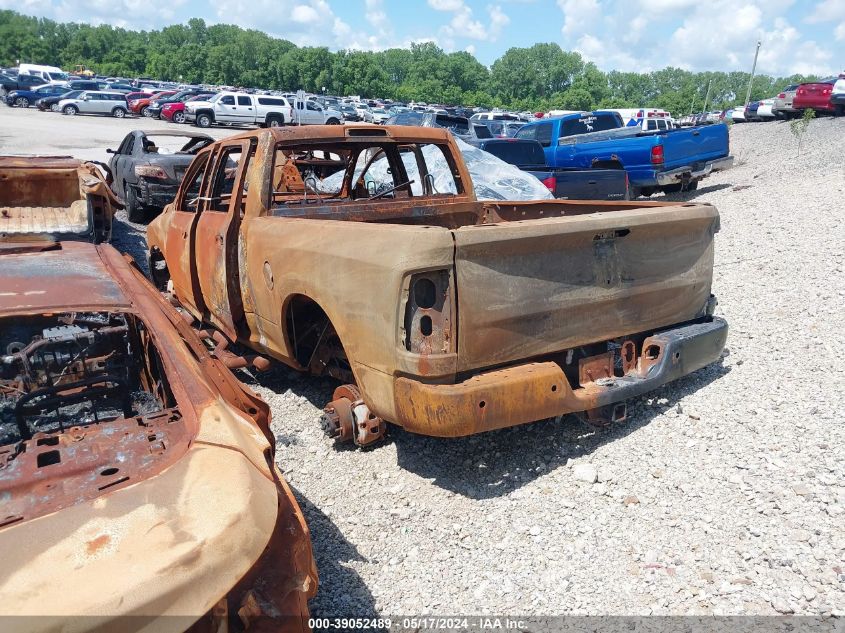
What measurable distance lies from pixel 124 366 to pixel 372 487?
1.45 meters

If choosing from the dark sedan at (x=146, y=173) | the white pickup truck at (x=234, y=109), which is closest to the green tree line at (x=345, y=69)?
the white pickup truck at (x=234, y=109)

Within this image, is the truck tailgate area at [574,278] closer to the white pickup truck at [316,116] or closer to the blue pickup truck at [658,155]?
the blue pickup truck at [658,155]

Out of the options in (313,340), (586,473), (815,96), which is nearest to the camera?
(586,473)

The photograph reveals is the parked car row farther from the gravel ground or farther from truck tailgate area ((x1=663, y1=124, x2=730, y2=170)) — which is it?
the gravel ground

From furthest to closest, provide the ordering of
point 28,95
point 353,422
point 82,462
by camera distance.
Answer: point 28,95 < point 353,422 < point 82,462

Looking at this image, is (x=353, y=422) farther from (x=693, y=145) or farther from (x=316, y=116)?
(x=316, y=116)

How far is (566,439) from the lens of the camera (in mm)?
3842

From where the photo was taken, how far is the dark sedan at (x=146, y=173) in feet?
32.6

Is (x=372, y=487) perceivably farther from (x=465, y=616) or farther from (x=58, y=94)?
(x=58, y=94)

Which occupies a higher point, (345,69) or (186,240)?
(345,69)

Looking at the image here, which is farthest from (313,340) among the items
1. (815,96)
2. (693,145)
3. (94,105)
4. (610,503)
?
(94,105)

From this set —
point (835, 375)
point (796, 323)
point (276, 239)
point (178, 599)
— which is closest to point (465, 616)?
point (178, 599)

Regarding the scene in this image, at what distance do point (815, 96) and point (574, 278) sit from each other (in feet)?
77.6

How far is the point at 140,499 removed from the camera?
177 centimetres
